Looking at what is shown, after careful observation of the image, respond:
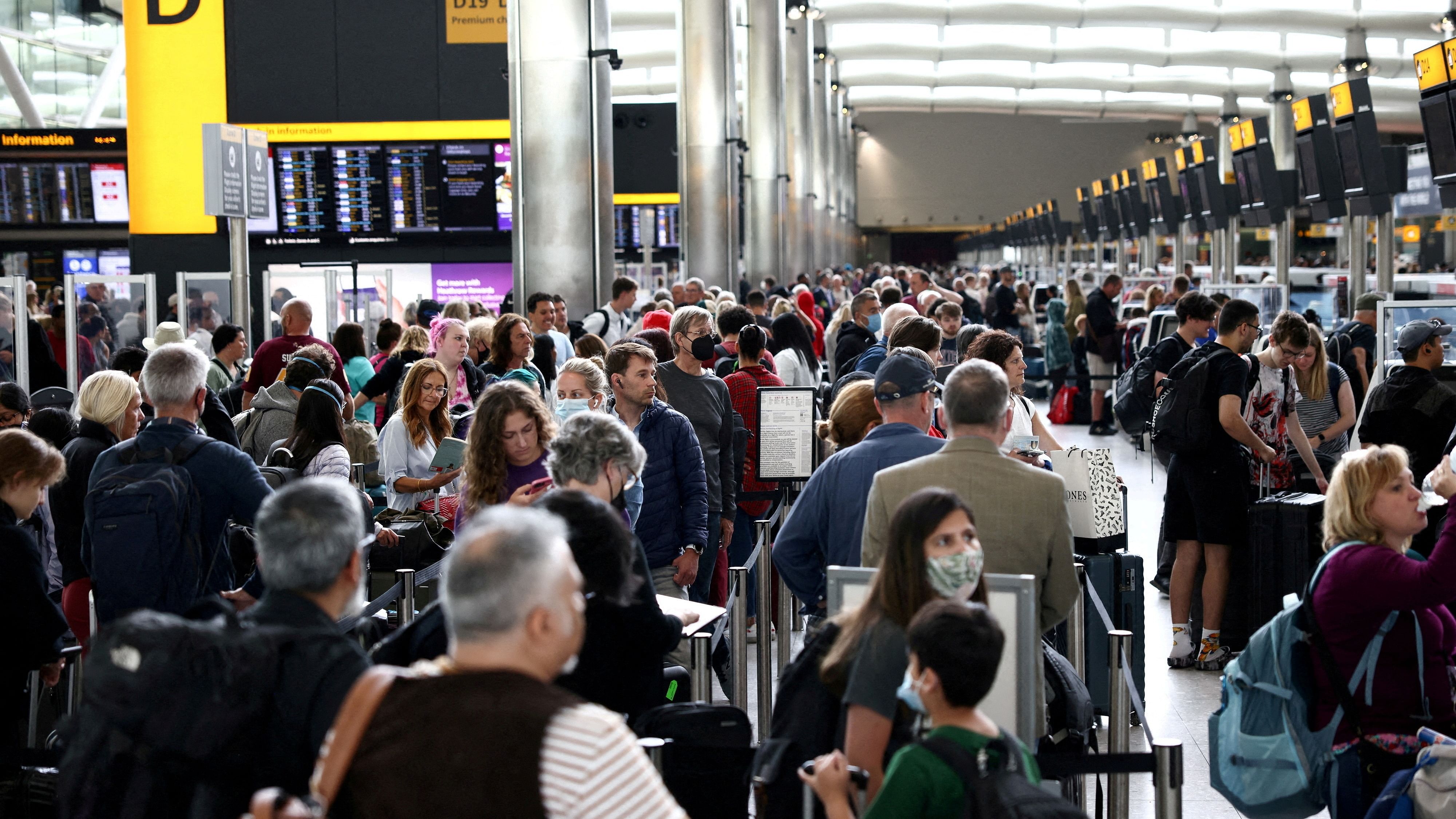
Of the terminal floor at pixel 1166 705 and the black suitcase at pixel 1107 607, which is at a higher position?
the black suitcase at pixel 1107 607

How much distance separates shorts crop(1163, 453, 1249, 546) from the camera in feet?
21.6

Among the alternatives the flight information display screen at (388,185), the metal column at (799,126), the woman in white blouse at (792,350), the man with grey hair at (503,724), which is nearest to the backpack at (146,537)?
the man with grey hair at (503,724)

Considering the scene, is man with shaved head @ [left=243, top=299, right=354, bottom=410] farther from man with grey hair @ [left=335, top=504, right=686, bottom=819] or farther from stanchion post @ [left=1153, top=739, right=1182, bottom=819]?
man with grey hair @ [left=335, top=504, right=686, bottom=819]

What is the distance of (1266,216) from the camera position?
1661 centimetres

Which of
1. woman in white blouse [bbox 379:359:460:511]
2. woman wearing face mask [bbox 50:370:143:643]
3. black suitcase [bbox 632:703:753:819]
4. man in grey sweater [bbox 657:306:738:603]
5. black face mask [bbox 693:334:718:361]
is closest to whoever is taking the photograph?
black suitcase [bbox 632:703:753:819]

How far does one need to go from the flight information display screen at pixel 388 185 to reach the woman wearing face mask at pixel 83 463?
491 inches

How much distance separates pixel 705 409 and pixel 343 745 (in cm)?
438

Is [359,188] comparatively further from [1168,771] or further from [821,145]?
[821,145]

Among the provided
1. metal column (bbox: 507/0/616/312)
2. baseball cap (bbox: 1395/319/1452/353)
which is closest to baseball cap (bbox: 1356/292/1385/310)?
baseball cap (bbox: 1395/319/1452/353)

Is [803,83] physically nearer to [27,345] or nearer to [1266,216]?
[1266,216]

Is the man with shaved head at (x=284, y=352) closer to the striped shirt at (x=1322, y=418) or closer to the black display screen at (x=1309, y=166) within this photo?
the striped shirt at (x=1322, y=418)

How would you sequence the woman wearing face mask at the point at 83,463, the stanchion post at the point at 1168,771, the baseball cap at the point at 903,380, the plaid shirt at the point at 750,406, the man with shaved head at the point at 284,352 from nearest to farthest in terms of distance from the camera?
1. the stanchion post at the point at 1168,771
2. the baseball cap at the point at 903,380
3. the woman wearing face mask at the point at 83,463
4. the plaid shirt at the point at 750,406
5. the man with shaved head at the point at 284,352

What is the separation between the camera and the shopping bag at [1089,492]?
5.54 metres

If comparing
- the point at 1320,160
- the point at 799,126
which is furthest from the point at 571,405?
the point at 799,126
